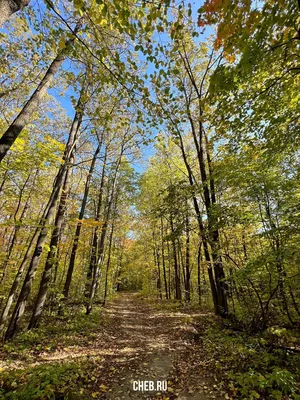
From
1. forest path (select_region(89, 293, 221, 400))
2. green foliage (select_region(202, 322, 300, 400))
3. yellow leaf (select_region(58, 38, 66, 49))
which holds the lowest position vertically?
forest path (select_region(89, 293, 221, 400))

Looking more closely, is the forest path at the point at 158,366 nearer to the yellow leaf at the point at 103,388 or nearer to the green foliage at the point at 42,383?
the yellow leaf at the point at 103,388

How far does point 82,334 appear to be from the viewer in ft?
23.0

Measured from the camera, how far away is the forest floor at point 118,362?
342cm

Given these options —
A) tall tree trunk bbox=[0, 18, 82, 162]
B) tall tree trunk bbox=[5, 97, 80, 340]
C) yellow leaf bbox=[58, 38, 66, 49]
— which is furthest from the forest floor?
yellow leaf bbox=[58, 38, 66, 49]

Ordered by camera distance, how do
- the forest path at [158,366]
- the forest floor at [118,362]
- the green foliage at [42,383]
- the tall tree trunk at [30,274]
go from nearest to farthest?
the green foliage at [42,383] → the forest floor at [118,362] → the forest path at [158,366] → the tall tree trunk at [30,274]

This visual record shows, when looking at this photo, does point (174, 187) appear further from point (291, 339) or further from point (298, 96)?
point (291, 339)

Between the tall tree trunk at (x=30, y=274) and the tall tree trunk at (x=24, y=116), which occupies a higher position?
the tall tree trunk at (x=24, y=116)

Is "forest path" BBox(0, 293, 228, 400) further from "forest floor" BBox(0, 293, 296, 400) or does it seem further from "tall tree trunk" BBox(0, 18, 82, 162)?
"tall tree trunk" BBox(0, 18, 82, 162)

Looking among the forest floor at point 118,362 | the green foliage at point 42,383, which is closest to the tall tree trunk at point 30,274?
the forest floor at point 118,362

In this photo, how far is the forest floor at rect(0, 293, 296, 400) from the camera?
3.42 meters

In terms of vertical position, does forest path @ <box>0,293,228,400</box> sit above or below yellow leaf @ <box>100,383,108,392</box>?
above

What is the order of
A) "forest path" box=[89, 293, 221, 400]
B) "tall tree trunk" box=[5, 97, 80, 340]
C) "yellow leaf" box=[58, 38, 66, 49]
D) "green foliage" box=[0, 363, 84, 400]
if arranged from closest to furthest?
1. "yellow leaf" box=[58, 38, 66, 49]
2. "green foliage" box=[0, 363, 84, 400]
3. "forest path" box=[89, 293, 221, 400]
4. "tall tree trunk" box=[5, 97, 80, 340]

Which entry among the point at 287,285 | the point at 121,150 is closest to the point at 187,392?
the point at 287,285

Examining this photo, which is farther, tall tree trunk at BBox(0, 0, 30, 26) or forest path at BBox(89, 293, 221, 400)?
forest path at BBox(89, 293, 221, 400)
